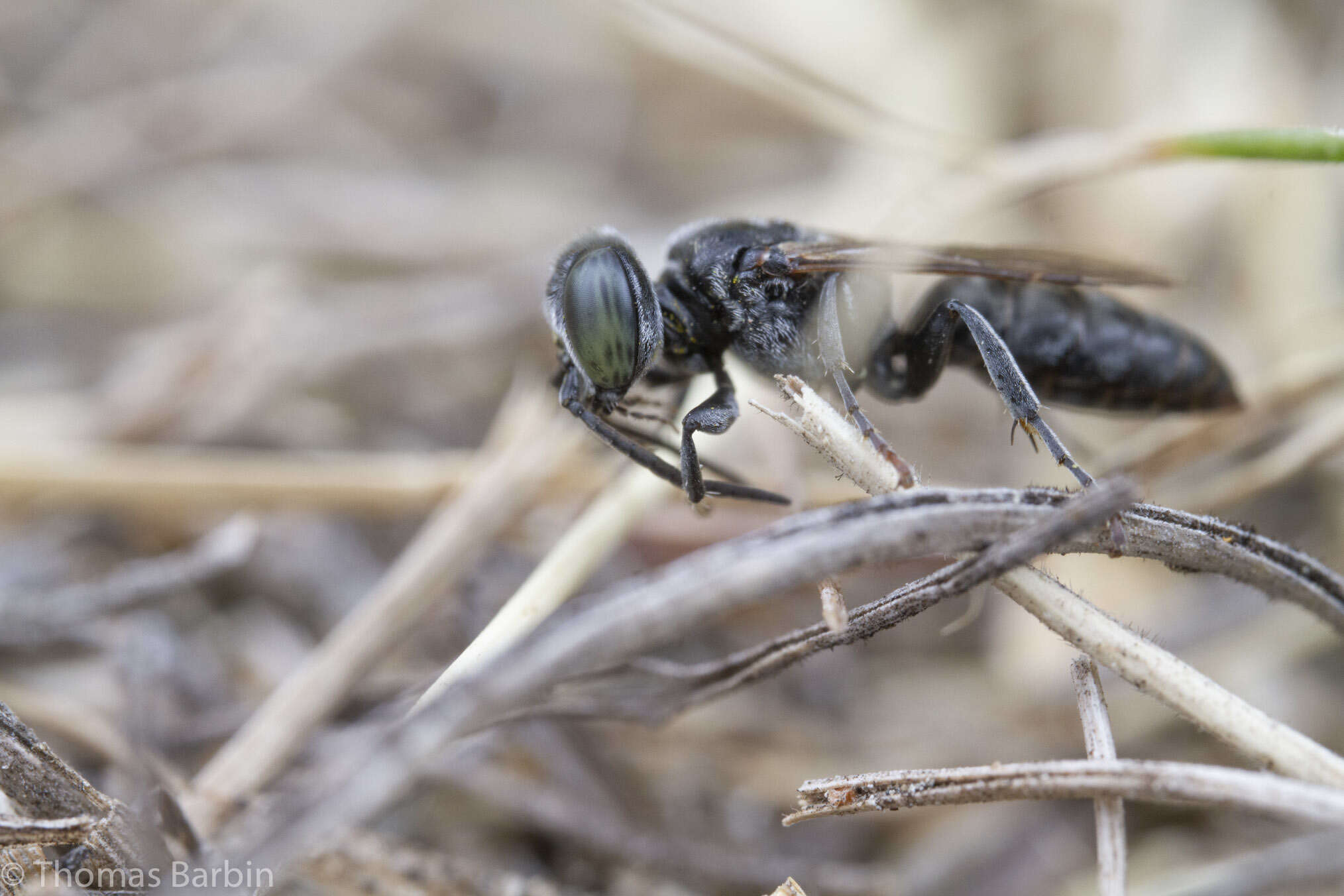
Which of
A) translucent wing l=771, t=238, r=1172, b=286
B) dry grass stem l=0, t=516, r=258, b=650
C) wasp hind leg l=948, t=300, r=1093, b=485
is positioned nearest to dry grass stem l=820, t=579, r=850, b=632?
wasp hind leg l=948, t=300, r=1093, b=485

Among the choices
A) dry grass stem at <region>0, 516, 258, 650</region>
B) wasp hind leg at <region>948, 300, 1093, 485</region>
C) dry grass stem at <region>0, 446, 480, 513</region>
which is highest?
wasp hind leg at <region>948, 300, 1093, 485</region>

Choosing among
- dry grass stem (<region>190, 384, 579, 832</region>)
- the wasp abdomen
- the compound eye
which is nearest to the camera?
dry grass stem (<region>190, 384, 579, 832</region>)

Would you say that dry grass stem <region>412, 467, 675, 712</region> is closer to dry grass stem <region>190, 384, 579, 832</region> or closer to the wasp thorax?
the wasp thorax

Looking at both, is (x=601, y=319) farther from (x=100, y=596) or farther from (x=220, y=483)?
(x=100, y=596)

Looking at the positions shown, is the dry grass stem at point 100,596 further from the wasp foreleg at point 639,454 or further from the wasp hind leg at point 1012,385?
the wasp hind leg at point 1012,385

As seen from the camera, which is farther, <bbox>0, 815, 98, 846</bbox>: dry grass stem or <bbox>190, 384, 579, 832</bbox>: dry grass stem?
<bbox>190, 384, 579, 832</bbox>: dry grass stem

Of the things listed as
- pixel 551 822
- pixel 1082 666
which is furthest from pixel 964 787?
pixel 551 822

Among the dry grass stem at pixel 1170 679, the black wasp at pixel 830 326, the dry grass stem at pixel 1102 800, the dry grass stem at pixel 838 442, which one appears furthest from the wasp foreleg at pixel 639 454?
the dry grass stem at pixel 1102 800

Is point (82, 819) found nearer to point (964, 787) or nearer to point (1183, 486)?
point (964, 787)
